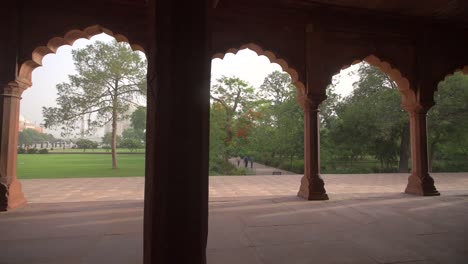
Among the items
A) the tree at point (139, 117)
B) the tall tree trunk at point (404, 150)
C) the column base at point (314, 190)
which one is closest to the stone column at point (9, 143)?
the column base at point (314, 190)

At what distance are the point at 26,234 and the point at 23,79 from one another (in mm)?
3599

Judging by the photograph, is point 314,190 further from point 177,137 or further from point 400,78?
point 177,137

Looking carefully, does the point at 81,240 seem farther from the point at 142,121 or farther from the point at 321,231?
the point at 142,121

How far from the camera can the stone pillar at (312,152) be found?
6566mm

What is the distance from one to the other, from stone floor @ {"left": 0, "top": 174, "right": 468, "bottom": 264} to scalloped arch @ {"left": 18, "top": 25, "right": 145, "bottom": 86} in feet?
9.65

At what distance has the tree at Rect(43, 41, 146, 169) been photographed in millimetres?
16922

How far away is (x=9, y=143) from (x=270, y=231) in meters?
5.63

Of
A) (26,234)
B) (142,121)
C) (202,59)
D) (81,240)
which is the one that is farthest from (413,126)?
(142,121)

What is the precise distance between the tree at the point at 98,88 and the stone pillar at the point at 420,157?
15.4 metres

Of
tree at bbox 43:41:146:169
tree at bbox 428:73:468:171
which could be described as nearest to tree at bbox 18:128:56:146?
tree at bbox 43:41:146:169

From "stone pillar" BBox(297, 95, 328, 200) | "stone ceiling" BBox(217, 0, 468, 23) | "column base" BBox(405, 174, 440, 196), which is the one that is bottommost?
"column base" BBox(405, 174, 440, 196)

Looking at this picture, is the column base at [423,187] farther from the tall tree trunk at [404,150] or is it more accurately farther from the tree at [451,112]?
the tall tree trunk at [404,150]

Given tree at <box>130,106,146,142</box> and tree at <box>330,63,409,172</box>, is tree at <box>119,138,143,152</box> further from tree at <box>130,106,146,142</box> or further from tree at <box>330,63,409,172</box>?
tree at <box>330,63,409,172</box>

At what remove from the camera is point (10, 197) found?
17.4 feet
